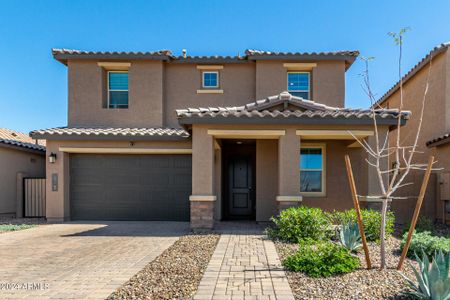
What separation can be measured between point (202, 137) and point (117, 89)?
6.05 metres

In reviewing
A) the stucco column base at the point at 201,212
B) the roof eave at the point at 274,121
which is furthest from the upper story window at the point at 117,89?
the stucco column base at the point at 201,212

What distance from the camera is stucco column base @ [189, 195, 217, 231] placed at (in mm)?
8633

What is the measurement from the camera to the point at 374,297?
417cm

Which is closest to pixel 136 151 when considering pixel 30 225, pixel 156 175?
pixel 156 175

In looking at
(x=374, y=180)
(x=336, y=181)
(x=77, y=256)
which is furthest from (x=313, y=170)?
(x=77, y=256)

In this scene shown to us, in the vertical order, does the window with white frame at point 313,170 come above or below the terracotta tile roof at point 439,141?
below

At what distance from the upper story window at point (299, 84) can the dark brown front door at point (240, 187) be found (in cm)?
351

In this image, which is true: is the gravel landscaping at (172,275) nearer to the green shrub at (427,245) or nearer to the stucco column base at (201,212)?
the stucco column base at (201,212)

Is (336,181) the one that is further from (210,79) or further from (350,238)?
(210,79)

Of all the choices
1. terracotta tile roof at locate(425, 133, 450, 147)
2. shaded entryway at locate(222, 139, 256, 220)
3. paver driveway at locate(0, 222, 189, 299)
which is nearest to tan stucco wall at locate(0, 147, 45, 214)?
paver driveway at locate(0, 222, 189, 299)

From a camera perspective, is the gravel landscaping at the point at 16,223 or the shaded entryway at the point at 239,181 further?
the shaded entryway at the point at 239,181

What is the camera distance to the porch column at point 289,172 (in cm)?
862

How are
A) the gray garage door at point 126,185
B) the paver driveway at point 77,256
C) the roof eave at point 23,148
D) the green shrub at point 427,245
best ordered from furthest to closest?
the roof eave at point 23,148, the gray garage door at point 126,185, the green shrub at point 427,245, the paver driveway at point 77,256

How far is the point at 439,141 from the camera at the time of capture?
1097cm
